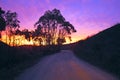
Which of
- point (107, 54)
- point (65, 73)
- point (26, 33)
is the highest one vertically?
point (26, 33)

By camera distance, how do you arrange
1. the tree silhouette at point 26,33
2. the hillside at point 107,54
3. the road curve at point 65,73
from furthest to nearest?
the tree silhouette at point 26,33 → the hillside at point 107,54 → the road curve at point 65,73

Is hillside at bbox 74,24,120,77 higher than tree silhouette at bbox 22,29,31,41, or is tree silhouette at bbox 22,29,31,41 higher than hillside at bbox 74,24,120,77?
tree silhouette at bbox 22,29,31,41

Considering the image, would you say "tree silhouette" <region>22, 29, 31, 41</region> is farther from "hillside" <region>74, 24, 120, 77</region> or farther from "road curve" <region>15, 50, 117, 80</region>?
"road curve" <region>15, 50, 117, 80</region>

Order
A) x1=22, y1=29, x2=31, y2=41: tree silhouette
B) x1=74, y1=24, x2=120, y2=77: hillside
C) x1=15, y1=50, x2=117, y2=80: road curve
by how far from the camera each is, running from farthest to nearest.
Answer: x1=22, y1=29, x2=31, y2=41: tree silhouette < x1=74, y1=24, x2=120, y2=77: hillside < x1=15, y1=50, x2=117, y2=80: road curve

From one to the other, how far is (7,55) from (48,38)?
6458cm

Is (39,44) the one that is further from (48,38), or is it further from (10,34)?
(10,34)

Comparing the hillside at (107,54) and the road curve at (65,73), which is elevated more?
the hillside at (107,54)

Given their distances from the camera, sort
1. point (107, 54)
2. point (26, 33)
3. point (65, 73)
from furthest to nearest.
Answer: point (26, 33), point (107, 54), point (65, 73)

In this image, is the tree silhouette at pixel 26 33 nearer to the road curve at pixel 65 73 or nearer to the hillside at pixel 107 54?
the hillside at pixel 107 54

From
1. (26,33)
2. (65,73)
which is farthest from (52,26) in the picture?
(65,73)

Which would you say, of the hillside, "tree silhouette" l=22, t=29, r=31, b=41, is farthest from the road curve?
"tree silhouette" l=22, t=29, r=31, b=41

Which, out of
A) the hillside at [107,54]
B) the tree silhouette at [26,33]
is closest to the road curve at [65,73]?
the hillside at [107,54]

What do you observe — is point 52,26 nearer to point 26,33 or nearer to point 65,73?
point 26,33

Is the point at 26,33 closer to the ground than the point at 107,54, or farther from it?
farther from it
